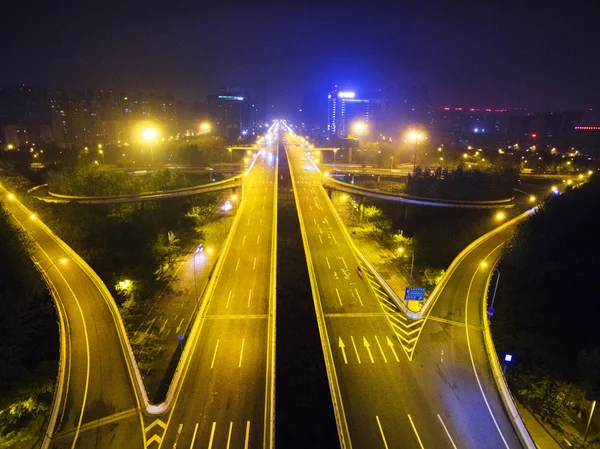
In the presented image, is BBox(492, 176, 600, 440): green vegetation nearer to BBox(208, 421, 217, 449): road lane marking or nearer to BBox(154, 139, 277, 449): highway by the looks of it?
BBox(154, 139, 277, 449): highway

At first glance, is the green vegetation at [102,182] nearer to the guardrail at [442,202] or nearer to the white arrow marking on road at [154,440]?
the guardrail at [442,202]

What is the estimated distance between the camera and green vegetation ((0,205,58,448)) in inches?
861

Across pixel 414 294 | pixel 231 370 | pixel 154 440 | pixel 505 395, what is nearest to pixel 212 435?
pixel 154 440

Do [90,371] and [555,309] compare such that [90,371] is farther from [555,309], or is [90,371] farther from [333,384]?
[555,309]

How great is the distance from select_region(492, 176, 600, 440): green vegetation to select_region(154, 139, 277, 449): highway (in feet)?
58.5

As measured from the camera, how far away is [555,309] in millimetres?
30188

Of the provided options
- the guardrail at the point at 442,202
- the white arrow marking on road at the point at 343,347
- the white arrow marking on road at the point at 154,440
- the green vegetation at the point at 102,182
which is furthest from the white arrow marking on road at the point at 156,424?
the green vegetation at the point at 102,182

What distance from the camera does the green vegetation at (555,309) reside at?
903 inches

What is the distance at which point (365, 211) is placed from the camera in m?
66.1

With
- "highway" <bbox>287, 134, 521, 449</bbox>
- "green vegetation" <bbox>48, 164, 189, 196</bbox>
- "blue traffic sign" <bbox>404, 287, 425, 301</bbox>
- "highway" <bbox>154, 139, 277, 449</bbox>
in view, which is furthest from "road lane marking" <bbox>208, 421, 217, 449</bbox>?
"green vegetation" <bbox>48, 164, 189, 196</bbox>

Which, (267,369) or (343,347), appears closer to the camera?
(267,369)

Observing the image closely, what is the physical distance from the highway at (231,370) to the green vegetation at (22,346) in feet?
31.2

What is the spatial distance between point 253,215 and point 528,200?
48808 millimetres

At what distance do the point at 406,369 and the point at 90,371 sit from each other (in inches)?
791
